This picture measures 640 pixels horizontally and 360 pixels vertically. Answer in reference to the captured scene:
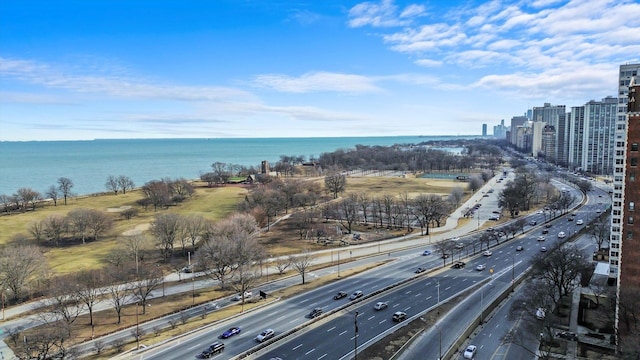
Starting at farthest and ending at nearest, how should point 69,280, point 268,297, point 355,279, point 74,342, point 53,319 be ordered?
1. point 355,279
2. point 268,297
3. point 69,280
4. point 53,319
5. point 74,342

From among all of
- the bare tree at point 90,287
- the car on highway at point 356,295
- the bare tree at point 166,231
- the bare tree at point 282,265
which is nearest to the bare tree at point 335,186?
the bare tree at point 166,231

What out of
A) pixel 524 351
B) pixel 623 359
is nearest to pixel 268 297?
pixel 524 351

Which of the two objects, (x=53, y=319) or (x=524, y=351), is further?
(x=53, y=319)

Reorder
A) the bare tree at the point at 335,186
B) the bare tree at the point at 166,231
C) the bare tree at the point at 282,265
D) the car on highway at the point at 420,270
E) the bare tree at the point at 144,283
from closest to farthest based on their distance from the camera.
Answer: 1. the bare tree at the point at 144,283
2. the car on highway at the point at 420,270
3. the bare tree at the point at 282,265
4. the bare tree at the point at 166,231
5. the bare tree at the point at 335,186

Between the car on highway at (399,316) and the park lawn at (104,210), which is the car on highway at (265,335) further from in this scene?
the park lawn at (104,210)

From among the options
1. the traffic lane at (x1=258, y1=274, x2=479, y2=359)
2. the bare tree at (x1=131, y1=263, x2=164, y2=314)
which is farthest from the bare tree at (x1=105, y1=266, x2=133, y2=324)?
the traffic lane at (x1=258, y1=274, x2=479, y2=359)

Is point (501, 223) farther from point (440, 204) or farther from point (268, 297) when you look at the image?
point (268, 297)
